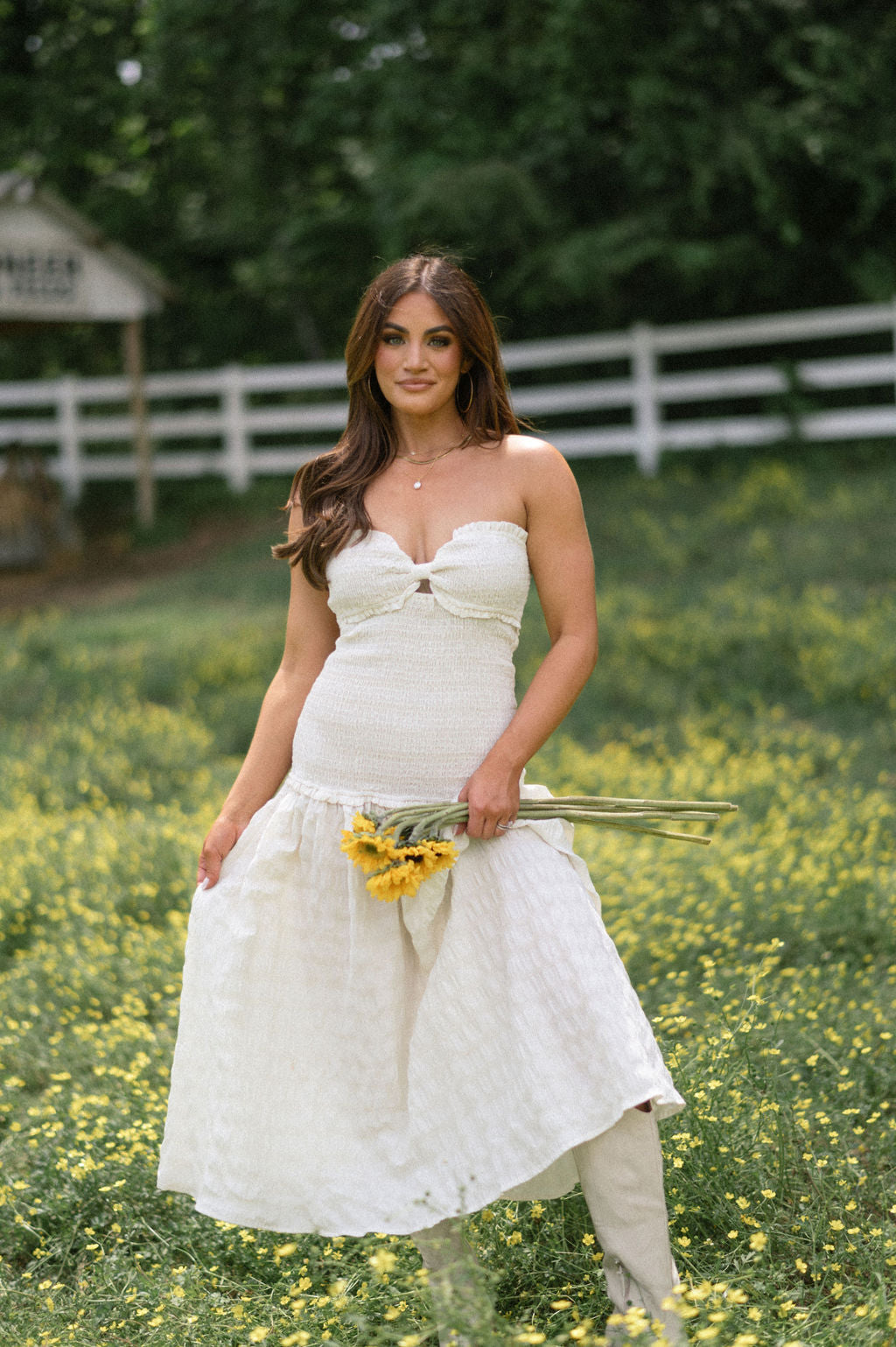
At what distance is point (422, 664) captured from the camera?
2.60 m

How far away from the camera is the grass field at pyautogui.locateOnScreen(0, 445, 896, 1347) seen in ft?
9.08

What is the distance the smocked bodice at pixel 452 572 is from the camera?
256 cm

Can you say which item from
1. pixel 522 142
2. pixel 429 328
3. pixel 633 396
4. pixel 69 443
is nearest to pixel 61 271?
pixel 69 443

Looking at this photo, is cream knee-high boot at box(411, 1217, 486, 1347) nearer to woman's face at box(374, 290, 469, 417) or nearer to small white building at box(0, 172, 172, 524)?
woman's face at box(374, 290, 469, 417)

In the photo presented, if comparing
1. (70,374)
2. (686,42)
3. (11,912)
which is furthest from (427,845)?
(70,374)

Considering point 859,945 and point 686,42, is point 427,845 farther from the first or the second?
point 686,42

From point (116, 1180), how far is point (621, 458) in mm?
11251

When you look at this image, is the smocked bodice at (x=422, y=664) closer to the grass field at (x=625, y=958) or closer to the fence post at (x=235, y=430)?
the grass field at (x=625, y=958)

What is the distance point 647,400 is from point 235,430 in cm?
448

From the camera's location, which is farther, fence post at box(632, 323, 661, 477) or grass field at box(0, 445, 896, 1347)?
fence post at box(632, 323, 661, 477)

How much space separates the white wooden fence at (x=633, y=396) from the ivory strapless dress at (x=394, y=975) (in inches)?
373

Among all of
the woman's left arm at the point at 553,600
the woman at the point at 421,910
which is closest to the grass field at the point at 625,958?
the woman at the point at 421,910

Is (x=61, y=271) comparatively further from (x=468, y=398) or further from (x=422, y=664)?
(x=422, y=664)

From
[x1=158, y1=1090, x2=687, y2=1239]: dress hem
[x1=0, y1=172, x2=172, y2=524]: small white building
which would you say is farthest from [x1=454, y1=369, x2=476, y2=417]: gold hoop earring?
Result: [x1=0, y1=172, x2=172, y2=524]: small white building
